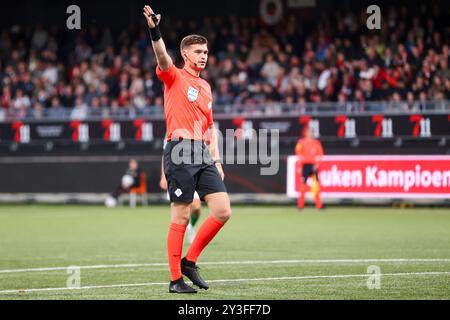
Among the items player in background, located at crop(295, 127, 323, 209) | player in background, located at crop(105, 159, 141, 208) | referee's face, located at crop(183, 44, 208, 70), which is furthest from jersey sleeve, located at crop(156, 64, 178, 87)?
player in background, located at crop(105, 159, 141, 208)

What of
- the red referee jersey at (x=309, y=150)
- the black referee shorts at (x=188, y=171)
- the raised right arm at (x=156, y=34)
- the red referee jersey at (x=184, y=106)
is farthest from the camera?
the red referee jersey at (x=309, y=150)

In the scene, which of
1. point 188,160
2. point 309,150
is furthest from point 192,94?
point 309,150

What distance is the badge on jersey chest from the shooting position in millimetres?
9438

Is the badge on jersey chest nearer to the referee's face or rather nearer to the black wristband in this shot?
the referee's face

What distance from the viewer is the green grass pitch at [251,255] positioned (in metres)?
9.35

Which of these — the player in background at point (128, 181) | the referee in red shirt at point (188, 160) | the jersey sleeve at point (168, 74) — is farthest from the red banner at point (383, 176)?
the jersey sleeve at point (168, 74)

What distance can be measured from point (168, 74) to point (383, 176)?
54.0ft

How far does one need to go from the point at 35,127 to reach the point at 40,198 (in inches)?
89.2

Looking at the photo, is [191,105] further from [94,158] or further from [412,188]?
[94,158]

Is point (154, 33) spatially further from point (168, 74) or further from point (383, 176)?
point (383, 176)

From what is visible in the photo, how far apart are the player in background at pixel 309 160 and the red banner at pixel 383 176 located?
0.61 m

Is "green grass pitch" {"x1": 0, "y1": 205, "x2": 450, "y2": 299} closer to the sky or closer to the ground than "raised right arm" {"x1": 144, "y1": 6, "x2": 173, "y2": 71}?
closer to the ground

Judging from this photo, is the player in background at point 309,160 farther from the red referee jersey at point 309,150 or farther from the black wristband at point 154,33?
the black wristband at point 154,33

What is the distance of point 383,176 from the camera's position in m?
24.9
